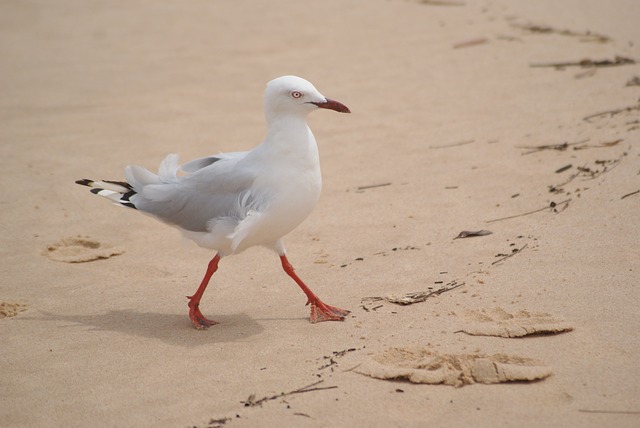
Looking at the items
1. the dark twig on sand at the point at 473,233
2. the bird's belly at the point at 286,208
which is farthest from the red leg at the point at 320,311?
the dark twig on sand at the point at 473,233

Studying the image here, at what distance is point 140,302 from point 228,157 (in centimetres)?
108

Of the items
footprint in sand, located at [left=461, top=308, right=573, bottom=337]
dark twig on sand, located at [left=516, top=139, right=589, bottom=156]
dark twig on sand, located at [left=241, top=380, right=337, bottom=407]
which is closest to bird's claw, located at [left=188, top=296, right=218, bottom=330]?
dark twig on sand, located at [left=241, top=380, right=337, bottom=407]

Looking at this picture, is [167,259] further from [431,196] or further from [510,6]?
[510,6]

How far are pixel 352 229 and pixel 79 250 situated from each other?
2028 mm

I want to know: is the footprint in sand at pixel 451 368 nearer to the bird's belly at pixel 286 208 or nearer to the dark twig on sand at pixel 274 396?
the dark twig on sand at pixel 274 396

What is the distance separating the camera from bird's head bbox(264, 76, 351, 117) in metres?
4.54

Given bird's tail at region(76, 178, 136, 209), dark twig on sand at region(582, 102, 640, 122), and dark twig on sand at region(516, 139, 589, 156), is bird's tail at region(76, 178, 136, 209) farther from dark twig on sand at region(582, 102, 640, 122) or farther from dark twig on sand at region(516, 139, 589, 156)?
dark twig on sand at region(582, 102, 640, 122)

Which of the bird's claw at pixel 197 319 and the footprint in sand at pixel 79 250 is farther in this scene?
the footprint in sand at pixel 79 250

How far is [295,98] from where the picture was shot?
455cm

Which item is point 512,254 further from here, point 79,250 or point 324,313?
point 79,250

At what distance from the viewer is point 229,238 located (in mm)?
4539

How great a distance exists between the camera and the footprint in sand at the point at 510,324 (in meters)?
3.96

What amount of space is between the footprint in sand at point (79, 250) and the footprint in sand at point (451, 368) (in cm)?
260

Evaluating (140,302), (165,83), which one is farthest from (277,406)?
(165,83)
